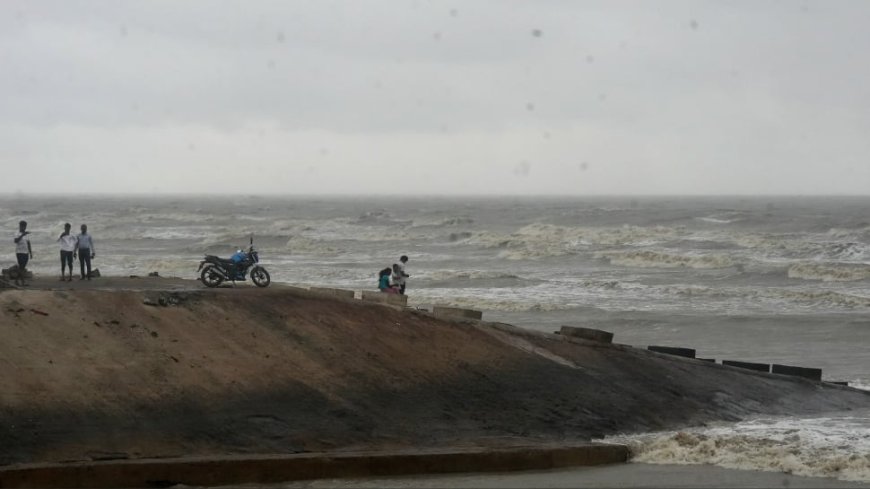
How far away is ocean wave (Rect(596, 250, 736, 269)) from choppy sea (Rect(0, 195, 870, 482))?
0.12 meters

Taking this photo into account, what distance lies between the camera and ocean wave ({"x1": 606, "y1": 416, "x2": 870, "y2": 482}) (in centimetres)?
1085

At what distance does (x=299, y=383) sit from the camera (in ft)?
38.1

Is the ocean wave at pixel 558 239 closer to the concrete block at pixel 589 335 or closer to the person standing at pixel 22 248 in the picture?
the person standing at pixel 22 248

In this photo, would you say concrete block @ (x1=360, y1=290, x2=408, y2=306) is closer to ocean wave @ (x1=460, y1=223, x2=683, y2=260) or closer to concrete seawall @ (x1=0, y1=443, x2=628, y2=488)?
concrete seawall @ (x1=0, y1=443, x2=628, y2=488)

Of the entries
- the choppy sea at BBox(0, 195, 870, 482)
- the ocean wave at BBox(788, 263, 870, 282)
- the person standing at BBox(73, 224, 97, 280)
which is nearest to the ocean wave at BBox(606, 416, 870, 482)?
the choppy sea at BBox(0, 195, 870, 482)

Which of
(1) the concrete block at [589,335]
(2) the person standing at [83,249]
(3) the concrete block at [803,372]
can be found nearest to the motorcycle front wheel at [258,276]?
(2) the person standing at [83,249]

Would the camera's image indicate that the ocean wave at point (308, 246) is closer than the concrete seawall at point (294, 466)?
No

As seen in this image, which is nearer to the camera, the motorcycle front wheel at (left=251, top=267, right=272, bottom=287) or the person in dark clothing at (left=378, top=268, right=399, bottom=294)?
the motorcycle front wheel at (left=251, top=267, right=272, bottom=287)

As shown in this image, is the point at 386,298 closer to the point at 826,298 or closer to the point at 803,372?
the point at 803,372

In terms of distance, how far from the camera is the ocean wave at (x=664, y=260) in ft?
146

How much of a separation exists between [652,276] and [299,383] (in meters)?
30.1

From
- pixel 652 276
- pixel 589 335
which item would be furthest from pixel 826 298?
pixel 589 335

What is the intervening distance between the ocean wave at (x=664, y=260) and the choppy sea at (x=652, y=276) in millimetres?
123

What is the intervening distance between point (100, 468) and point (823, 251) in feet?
145
